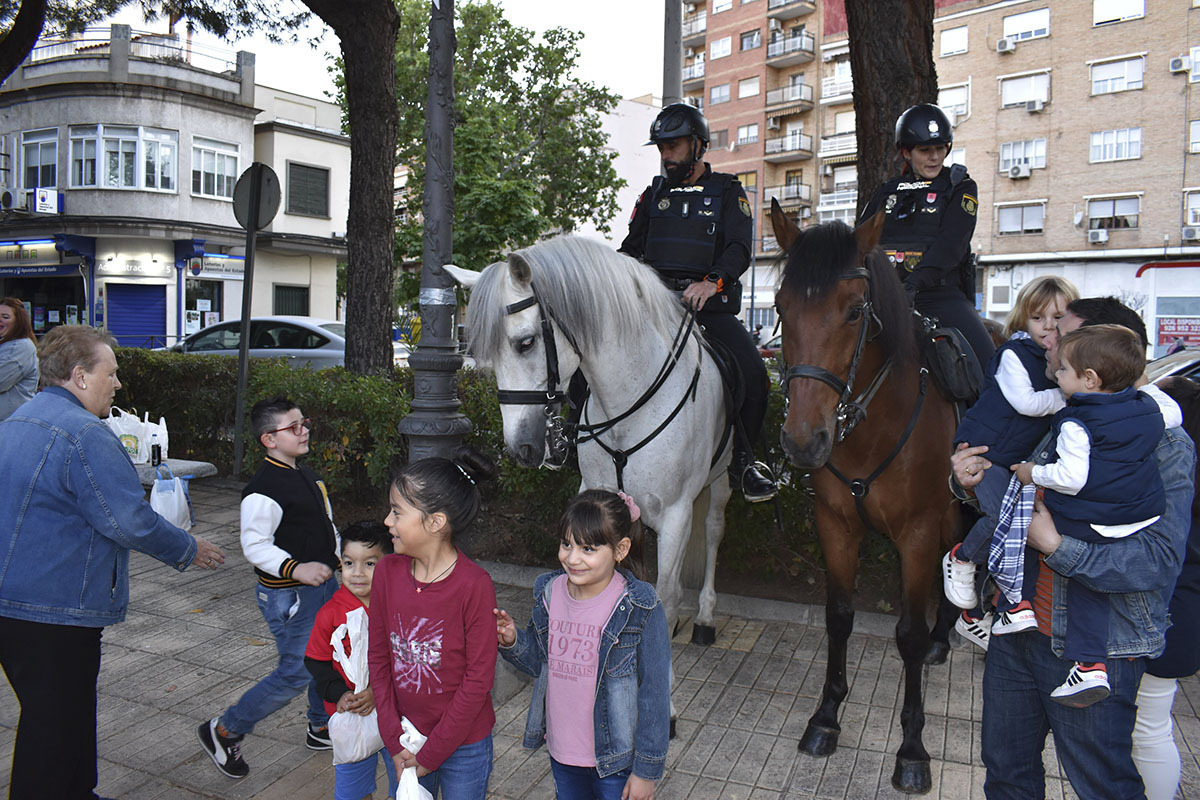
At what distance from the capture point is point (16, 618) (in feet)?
Answer: 9.04

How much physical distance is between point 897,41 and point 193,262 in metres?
28.3

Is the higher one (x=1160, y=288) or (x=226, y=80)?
(x=226, y=80)

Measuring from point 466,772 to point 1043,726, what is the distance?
1867 millimetres

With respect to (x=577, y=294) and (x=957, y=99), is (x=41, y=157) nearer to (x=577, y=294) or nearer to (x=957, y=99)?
(x=577, y=294)

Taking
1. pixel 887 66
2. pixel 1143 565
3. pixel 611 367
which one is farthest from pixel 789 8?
pixel 1143 565

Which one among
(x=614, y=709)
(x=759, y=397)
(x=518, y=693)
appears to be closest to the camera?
(x=614, y=709)

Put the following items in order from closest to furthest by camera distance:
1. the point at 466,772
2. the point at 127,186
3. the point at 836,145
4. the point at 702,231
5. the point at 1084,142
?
1. the point at 466,772
2. the point at 702,231
3. the point at 127,186
4. the point at 1084,142
5. the point at 836,145

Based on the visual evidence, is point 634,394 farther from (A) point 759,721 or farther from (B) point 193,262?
(B) point 193,262

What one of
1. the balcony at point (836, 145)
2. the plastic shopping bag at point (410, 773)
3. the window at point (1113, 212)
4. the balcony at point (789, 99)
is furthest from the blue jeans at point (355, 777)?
the balcony at point (789, 99)

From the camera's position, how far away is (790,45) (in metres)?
48.1

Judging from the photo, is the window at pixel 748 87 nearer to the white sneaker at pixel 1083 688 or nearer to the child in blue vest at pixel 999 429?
the child in blue vest at pixel 999 429

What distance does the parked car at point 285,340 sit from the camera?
13367 mm

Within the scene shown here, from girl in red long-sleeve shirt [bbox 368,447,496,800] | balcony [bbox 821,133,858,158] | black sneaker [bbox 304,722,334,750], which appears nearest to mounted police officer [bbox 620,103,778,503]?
girl in red long-sleeve shirt [bbox 368,447,496,800]

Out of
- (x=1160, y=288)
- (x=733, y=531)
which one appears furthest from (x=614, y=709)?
(x=1160, y=288)
